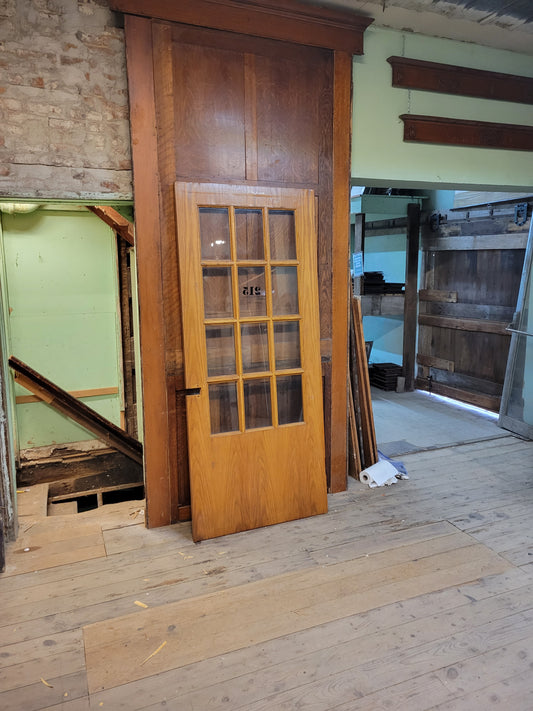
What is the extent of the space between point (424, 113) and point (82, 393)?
3936 mm

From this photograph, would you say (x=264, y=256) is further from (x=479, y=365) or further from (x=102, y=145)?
(x=479, y=365)

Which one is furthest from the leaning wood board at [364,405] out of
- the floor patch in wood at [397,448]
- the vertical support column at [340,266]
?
the floor patch in wood at [397,448]

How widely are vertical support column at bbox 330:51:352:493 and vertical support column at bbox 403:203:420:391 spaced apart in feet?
10.5

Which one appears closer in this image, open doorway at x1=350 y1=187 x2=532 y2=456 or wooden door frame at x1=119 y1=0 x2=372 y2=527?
wooden door frame at x1=119 y1=0 x2=372 y2=527

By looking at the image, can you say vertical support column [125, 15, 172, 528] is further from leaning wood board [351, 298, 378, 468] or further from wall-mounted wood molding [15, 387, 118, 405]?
wall-mounted wood molding [15, 387, 118, 405]

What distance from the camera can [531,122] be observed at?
11.7 ft

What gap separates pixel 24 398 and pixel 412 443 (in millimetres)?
3631

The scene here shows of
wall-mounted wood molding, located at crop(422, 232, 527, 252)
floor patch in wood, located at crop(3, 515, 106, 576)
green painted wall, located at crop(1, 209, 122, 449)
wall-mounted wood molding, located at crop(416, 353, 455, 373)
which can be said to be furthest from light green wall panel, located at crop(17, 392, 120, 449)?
wall-mounted wood molding, located at crop(422, 232, 527, 252)

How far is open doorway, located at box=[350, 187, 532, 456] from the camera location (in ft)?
15.4

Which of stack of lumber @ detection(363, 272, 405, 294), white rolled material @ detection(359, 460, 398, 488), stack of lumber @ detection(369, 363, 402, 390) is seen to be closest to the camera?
white rolled material @ detection(359, 460, 398, 488)

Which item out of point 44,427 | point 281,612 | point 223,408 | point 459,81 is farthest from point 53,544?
point 459,81

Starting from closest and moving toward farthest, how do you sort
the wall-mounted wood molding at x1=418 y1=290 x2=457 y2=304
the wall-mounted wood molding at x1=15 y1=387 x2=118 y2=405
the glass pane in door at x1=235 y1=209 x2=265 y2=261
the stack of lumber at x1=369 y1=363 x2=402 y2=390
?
the glass pane in door at x1=235 y1=209 x2=265 y2=261 → the wall-mounted wood molding at x1=15 y1=387 x2=118 y2=405 → the wall-mounted wood molding at x1=418 y1=290 x2=457 y2=304 → the stack of lumber at x1=369 y1=363 x2=402 y2=390

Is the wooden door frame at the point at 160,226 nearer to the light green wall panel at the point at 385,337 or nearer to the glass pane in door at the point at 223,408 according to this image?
the glass pane in door at the point at 223,408

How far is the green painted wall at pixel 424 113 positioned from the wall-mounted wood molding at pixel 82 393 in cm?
324
